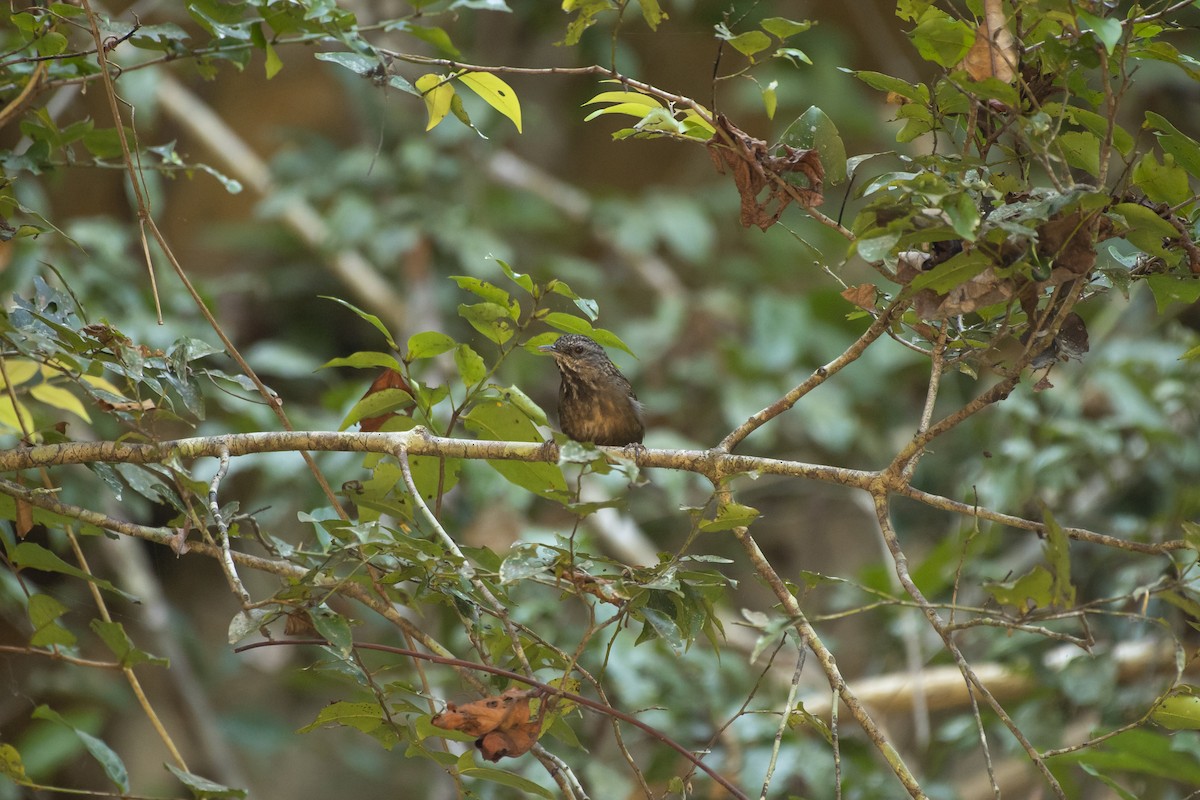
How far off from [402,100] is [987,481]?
480 centimetres

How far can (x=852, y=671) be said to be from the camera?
7.96 metres

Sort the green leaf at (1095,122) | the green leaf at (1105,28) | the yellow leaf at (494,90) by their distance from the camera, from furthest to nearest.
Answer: the yellow leaf at (494,90) → the green leaf at (1095,122) → the green leaf at (1105,28)

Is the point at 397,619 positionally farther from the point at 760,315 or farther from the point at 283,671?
the point at 283,671

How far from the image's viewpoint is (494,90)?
2.53m

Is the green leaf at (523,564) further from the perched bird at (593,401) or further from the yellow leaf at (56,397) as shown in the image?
the perched bird at (593,401)

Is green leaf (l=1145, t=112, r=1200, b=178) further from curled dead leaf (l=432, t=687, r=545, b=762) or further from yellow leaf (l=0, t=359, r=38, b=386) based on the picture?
yellow leaf (l=0, t=359, r=38, b=386)

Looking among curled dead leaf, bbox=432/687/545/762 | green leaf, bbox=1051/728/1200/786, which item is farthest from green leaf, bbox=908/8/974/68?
green leaf, bbox=1051/728/1200/786

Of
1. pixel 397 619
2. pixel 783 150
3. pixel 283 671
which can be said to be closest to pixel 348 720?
pixel 397 619

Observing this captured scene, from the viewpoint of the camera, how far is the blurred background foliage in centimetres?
498

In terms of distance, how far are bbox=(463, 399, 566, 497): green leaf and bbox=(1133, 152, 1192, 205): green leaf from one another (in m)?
1.42

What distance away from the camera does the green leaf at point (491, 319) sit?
8.52ft

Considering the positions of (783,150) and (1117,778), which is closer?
(783,150)

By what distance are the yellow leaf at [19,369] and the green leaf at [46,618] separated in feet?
2.43

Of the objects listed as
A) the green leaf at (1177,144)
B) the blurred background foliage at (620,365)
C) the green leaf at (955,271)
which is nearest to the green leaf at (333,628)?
the blurred background foliage at (620,365)
